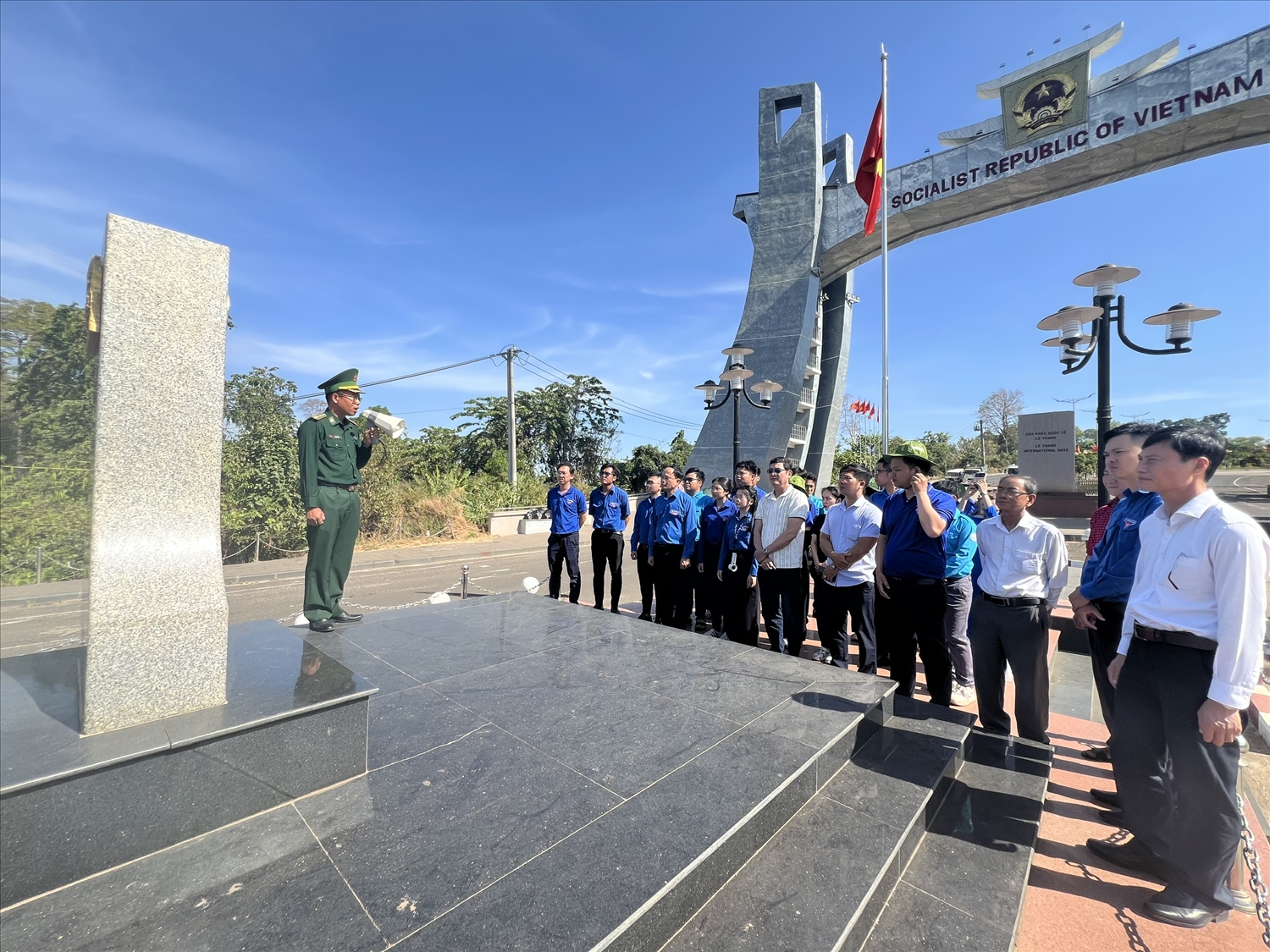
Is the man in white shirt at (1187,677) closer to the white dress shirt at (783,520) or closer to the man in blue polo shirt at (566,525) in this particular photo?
the white dress shirt at (783,520)

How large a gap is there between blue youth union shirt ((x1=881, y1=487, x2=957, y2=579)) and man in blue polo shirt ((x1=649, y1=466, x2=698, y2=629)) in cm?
Answer: 221

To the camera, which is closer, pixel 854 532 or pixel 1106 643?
pixel 1106 643

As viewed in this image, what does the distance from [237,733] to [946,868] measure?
2622 mm

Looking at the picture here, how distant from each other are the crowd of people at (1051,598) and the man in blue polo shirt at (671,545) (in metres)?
0.02

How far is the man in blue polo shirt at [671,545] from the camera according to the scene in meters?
5.74

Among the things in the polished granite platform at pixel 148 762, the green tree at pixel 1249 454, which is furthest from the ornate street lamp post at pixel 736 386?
the green tree at pixel 1249 454

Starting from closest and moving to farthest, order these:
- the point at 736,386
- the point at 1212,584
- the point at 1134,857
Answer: the point at 1212,584 < the point at 1134,857 < the point at 736,386

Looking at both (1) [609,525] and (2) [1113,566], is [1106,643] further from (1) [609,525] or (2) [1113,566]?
(1) [609,525]

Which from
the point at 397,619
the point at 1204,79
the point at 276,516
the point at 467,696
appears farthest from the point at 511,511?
the point at 1204,79

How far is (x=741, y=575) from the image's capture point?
4.96m

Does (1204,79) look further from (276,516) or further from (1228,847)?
(276,516)

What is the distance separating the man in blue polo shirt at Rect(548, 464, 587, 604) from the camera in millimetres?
6160

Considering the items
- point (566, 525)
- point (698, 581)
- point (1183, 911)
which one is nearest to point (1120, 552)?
point (1183, 911)

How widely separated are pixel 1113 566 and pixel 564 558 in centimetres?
481
